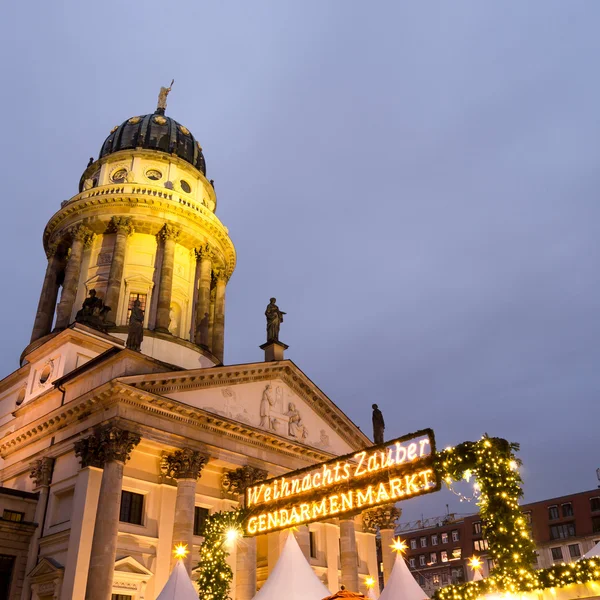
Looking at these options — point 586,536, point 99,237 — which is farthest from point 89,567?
point 586,536

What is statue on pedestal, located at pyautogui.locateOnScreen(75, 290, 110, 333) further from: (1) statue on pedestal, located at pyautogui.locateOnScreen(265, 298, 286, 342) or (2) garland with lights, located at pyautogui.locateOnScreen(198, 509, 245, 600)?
(2) garland with lights, located at pyautogui.locateOnScreen(198, 509, 245, 600)

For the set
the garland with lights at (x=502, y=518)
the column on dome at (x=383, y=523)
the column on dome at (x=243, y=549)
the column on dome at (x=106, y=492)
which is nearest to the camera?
the garland with lights at (x=502, y=518)

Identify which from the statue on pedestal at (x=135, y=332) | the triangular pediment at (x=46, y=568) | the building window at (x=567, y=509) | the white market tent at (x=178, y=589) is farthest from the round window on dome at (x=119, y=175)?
the building window at (x=567, y=509)

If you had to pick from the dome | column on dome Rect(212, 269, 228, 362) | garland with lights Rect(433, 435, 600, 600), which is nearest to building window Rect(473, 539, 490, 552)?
column on dome Rect(212, 269, 228, 362)

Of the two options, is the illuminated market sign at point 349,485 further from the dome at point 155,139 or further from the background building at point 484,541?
the background building at point 484,541

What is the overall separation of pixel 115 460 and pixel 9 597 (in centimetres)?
868

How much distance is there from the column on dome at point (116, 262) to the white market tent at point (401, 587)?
2460cm

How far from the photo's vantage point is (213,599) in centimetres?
1822

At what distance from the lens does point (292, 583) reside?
20.2 metres

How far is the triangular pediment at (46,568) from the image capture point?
91.9 feet

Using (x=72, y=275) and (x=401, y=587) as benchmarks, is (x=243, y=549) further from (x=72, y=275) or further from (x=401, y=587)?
(x=72, y=275)

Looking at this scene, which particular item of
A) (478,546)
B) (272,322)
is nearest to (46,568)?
(272,322)

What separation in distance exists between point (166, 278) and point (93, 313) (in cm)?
643

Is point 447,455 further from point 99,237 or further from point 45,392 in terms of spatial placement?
point 99,237
